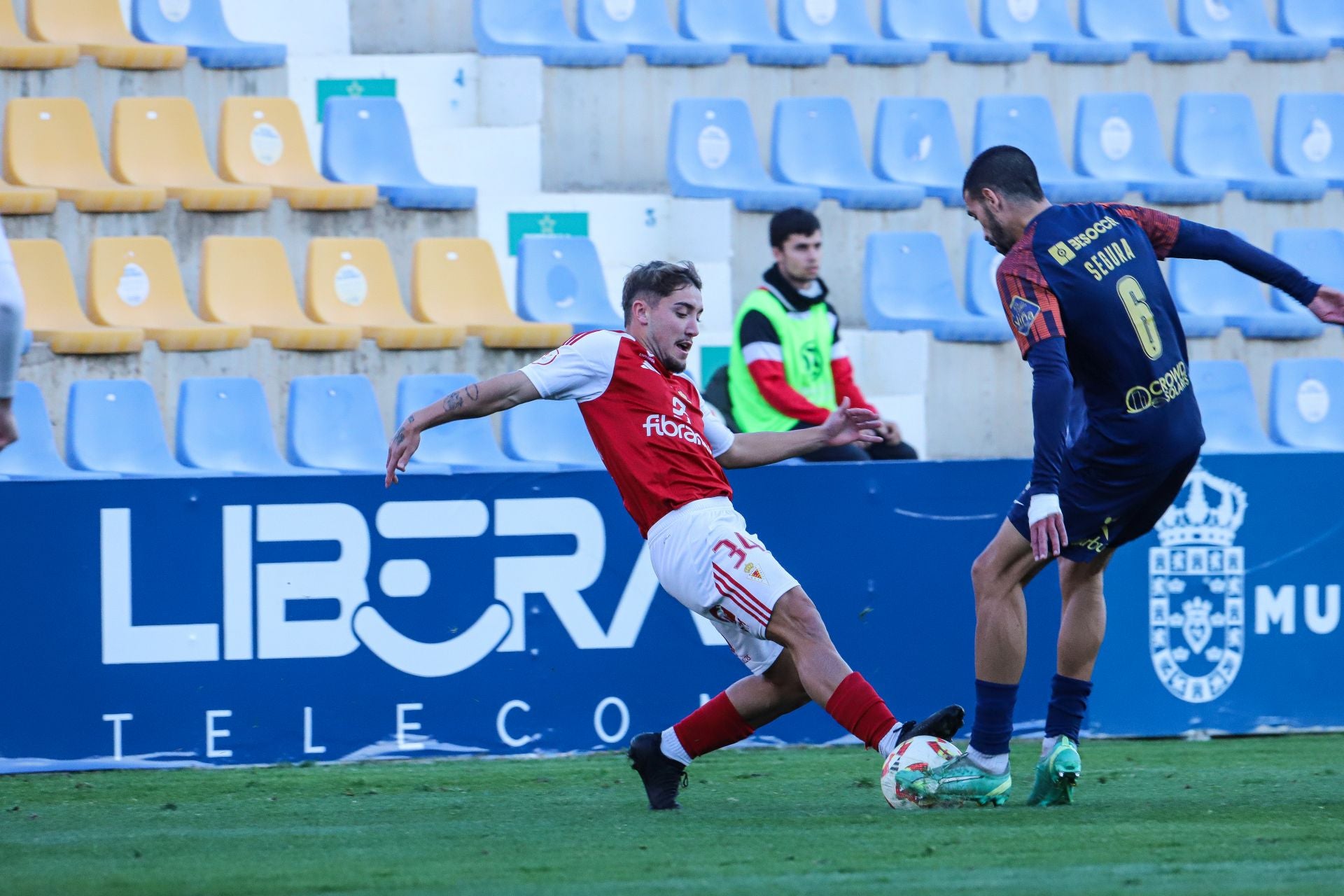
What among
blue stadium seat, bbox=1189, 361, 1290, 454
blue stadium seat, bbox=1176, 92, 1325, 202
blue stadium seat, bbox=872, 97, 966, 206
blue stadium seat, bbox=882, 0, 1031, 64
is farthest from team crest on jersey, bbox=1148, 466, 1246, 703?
blue stadium seat, bbox=882, 0, 1031, 64

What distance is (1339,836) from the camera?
4.62 m

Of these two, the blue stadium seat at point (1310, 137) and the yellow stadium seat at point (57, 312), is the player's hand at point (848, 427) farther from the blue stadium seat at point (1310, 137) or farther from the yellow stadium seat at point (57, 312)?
the blue stadium seat at point (1310, 137)

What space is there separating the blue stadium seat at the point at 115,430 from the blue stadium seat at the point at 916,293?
4132 mm

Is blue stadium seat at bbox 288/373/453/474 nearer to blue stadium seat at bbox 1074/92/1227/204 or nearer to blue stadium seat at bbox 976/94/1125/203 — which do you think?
blue stadium seat at bbox 976/94/1125/203

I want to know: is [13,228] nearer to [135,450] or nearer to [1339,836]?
[135,450]

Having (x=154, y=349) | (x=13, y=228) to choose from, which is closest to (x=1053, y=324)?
(x=154, y=349)

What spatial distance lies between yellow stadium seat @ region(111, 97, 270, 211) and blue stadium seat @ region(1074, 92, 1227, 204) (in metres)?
5.10

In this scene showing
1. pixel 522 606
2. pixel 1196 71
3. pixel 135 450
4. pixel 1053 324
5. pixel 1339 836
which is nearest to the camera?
pixel 1339 836

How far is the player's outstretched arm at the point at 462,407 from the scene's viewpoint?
4.87m

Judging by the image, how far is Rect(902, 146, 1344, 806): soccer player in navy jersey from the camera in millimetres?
5156

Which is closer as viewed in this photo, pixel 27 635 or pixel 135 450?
pixel 27 635

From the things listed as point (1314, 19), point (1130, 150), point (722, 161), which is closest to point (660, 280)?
point (722, 161)

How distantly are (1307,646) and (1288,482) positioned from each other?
0.67 meters

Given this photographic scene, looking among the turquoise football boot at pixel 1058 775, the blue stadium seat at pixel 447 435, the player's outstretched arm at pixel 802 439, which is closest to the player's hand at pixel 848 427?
the player's outstretched arm at pixel 802 439
